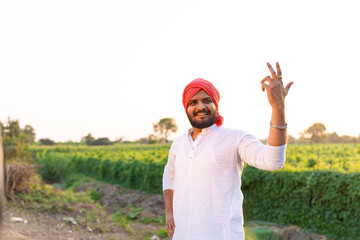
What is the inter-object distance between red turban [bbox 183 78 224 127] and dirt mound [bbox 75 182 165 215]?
8796 millimetres

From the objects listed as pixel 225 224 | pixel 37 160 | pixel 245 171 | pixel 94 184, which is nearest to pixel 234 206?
pixel 225 224

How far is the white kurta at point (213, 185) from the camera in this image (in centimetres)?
244

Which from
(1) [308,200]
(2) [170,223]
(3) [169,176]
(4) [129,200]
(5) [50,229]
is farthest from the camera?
(4) [129,200]

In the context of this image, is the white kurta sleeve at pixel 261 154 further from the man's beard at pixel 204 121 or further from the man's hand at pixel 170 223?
the man's hand at pixel 170 223

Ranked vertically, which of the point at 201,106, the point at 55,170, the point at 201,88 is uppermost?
the point at 201,88

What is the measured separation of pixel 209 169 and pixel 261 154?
1.43 ft

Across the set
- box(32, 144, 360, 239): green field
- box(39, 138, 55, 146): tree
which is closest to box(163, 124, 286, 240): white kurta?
box(32, 144, 360, 239): green field

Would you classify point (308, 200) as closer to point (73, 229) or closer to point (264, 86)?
point (73, 229)

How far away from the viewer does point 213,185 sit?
2.49 metres

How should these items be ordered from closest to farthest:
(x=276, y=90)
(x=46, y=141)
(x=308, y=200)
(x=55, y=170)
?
(x=276, y=90)
(x=308, y=200)
(x=55, y=170)
(x=46, y=141)

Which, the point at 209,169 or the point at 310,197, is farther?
the point at 310,197

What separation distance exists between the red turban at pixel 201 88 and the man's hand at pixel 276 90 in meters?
0.56

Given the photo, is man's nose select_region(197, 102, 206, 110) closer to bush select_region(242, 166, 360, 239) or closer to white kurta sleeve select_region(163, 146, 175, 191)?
white kurta sleeve select_region(163, 146, 175, 191)

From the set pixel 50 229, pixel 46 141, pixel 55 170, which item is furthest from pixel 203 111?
pixel 46 141
